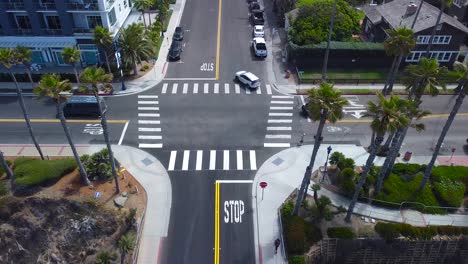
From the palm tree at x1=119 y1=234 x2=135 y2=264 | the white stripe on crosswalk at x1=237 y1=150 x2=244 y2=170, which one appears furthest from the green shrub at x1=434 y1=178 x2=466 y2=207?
the palm tree at x1=119 y1=234 x2=135 y2=264

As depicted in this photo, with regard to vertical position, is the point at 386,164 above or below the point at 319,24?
below

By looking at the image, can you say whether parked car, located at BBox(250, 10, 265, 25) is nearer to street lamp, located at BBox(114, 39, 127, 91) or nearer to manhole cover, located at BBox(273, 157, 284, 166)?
street lamp, located at BBox(114, 39, 127, 91)

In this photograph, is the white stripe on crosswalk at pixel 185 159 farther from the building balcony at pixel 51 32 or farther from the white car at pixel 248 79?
the building balcony at pixel 51 32

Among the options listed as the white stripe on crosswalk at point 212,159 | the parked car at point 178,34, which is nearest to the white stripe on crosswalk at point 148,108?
the white stripe on crosswalk at point 212,159

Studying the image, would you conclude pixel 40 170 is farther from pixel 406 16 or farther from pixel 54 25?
pixel 406 16

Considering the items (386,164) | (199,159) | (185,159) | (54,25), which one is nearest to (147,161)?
(185,159)

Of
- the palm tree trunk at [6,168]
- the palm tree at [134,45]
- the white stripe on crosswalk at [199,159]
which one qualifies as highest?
the palm tree at [134,45]

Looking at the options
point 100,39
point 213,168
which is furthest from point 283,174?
point 100,39
